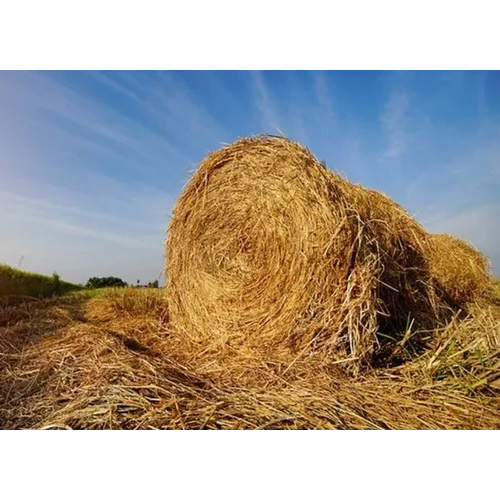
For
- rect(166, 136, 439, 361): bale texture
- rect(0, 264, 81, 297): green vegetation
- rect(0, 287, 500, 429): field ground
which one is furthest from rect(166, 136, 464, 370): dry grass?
rect(0, 264, 81, 297): green vegetation

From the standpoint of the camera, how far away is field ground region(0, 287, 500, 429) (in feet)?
5.73

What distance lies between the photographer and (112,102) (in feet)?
7.35

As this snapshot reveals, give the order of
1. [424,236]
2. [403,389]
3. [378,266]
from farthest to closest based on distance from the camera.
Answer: [424,236], [378,266], [403,389]

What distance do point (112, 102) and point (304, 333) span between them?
54.1 inches

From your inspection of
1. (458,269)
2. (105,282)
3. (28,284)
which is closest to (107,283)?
(105,282)

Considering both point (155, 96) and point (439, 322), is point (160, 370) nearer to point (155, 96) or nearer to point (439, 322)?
point (155, 96)

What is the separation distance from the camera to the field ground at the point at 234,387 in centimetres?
175

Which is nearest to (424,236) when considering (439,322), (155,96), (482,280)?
(439,322)

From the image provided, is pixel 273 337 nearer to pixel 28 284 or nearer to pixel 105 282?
pixel 105 282

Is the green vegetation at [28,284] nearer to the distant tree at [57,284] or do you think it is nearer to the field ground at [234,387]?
the distant tree at [57,284]

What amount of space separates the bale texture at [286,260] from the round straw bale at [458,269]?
97 centimetres

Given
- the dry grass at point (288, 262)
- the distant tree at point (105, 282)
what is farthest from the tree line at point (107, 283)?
the dry grass at point (288, 262)

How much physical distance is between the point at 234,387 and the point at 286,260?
27.9 inches

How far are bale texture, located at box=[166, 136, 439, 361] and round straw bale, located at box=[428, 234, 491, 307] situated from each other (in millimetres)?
969
